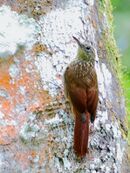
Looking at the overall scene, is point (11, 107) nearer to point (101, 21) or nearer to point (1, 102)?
point (1, 102)

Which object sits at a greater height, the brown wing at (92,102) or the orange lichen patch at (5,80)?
the orange lichen patch at (5,80)

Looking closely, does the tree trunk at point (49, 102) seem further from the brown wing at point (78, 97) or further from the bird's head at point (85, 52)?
the brown wing at point (78, 97)

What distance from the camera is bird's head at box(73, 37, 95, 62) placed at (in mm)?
4359

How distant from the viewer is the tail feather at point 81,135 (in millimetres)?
4105

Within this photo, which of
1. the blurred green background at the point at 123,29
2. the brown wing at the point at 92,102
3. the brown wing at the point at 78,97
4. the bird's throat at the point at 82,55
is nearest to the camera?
the brown wing at the point at 92,102

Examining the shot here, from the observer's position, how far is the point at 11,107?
415cm

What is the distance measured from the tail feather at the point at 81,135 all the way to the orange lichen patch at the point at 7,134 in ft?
0.94

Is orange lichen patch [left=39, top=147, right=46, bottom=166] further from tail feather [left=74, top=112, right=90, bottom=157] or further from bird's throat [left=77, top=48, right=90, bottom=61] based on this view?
bird's throat [left=77, top=48, right=90, bottom=61]

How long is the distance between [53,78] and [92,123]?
28 centimetres

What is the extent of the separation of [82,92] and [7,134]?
0.68m

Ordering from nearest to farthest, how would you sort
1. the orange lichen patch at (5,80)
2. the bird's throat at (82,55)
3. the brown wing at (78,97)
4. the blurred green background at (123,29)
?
the orange lichen patch at (5,80), the brown wing at (78,97), the bird's throat at (82,55), the blurred green background at (123,29)

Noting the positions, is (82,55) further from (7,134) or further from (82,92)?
(7,134)

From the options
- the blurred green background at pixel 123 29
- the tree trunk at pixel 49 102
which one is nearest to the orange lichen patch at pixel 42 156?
the tree trunk at pixel 49 102

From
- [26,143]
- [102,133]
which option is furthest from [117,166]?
[26,143]
